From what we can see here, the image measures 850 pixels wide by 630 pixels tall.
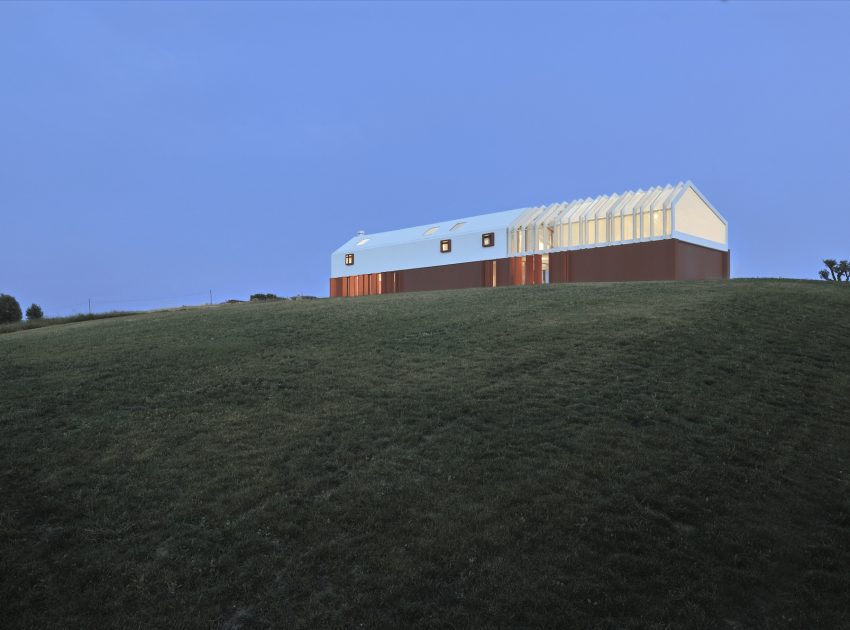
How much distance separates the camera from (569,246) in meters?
42.6

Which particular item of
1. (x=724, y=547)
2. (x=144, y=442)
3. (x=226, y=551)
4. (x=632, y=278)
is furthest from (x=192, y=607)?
(x=632, y=278)

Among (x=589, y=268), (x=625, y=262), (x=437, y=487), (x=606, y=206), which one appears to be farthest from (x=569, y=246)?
(x=437, y=487)

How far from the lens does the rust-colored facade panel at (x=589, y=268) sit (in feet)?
126

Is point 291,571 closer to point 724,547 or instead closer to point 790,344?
point 724,547

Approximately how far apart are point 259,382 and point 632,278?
31558 millimetres

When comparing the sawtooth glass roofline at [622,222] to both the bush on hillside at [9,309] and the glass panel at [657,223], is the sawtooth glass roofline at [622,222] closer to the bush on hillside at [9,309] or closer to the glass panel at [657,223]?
the glass panel at [657,223]

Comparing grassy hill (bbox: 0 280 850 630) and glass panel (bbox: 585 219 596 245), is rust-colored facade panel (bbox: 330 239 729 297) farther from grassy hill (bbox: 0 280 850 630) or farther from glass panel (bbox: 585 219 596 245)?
grassy hill (bbox: 0 280 850 630)

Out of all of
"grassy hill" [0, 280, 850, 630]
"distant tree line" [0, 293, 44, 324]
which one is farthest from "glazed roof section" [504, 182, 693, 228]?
"distant tree line" [0, 293, 44, 324]

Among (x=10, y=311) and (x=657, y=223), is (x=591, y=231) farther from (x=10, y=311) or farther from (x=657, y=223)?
(x=10, y=311)

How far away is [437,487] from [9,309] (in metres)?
53.2

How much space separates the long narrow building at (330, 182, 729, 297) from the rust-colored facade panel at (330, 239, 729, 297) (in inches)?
2.6

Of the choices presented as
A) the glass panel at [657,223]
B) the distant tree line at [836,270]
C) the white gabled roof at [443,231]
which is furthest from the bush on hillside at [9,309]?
the distant tree line at [836,270]

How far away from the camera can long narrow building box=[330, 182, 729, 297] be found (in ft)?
127

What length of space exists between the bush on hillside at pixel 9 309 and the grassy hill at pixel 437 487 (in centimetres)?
3941
